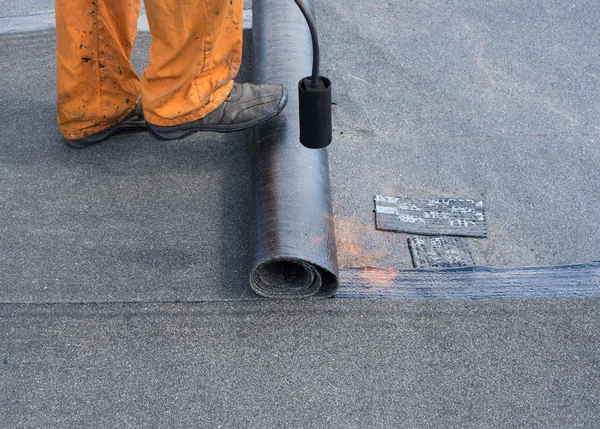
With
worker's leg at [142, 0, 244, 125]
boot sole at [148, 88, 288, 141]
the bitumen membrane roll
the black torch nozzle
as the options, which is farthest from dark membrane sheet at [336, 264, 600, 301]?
worker's leg at [142, 0, 244, 125]

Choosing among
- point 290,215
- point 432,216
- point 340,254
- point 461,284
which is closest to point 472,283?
point 461,284

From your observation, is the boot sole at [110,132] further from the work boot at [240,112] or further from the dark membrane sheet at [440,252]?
the dark membrane sheet at [440,252]

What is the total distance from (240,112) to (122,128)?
23.1 inches

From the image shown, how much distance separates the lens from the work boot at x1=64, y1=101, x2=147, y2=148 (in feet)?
9.16

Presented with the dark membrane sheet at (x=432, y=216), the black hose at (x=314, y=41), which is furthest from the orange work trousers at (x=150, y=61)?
the dark membrane sheet at (x=432, y=216)

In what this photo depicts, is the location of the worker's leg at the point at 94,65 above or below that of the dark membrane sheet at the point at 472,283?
above

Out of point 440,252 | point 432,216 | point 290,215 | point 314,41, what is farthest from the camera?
point 432,216

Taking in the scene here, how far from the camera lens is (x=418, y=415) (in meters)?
1.91

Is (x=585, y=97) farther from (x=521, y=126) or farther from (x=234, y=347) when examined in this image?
(x=234, y=347)

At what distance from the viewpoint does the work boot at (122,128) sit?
9.16 feet

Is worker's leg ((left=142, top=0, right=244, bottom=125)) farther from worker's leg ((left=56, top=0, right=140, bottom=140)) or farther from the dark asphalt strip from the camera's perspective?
the dark asphalt strip

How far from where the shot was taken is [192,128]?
104 inches

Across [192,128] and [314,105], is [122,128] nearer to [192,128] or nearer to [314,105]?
[192,128]

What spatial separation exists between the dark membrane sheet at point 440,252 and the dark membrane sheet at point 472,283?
37 millimetres
